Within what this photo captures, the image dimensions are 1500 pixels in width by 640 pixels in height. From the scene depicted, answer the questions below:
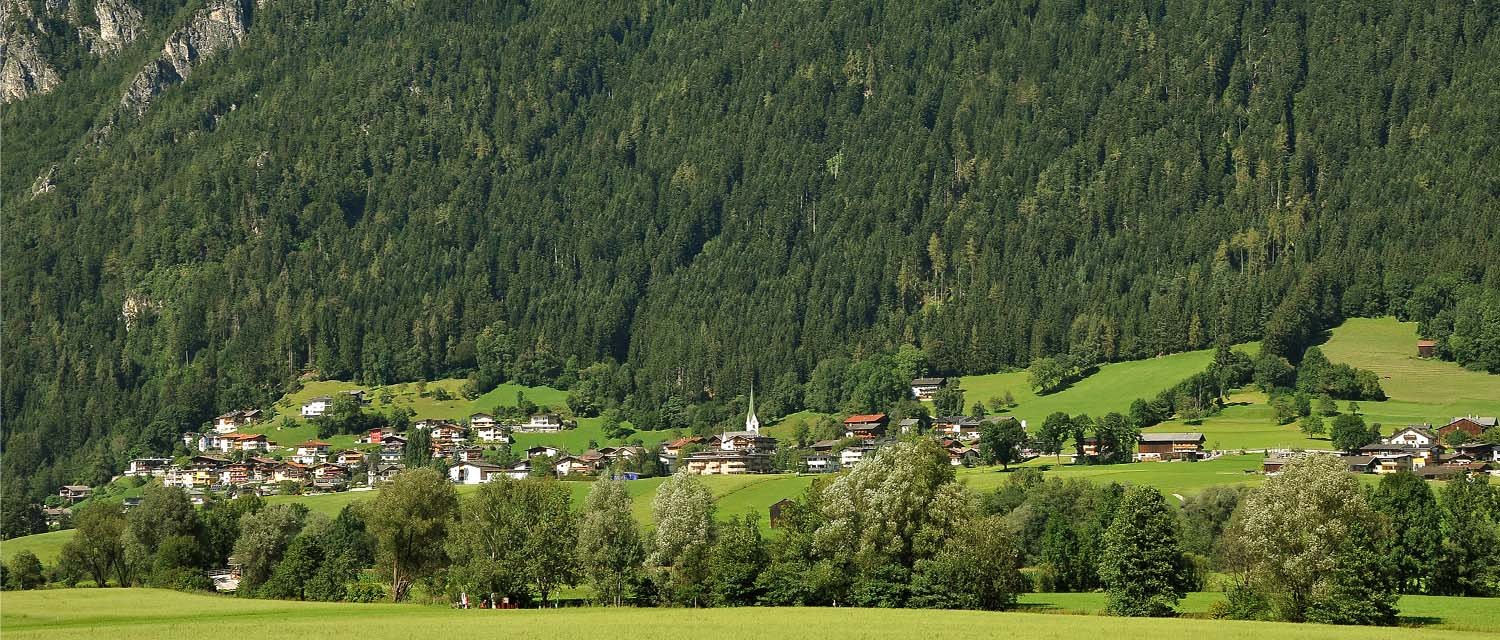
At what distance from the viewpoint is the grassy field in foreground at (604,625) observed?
7175 cm

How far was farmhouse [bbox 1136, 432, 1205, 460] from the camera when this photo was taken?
175875mm

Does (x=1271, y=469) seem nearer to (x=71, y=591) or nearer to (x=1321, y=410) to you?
(x=1321, y=410)

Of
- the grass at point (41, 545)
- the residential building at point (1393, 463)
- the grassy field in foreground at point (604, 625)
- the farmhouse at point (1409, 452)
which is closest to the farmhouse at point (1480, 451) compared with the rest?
the farmhouse at point (1409, 452)

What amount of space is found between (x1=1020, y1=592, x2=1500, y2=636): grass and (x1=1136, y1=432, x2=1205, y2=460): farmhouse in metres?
76.3

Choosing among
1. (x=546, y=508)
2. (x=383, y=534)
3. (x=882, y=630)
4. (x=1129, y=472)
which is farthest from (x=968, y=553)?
(x=1129, y=472)

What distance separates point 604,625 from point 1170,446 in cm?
11295

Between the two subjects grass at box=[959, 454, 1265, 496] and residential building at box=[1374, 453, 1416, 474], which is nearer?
grass at box=[959, 454, 1265, 496]

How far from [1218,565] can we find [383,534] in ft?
177

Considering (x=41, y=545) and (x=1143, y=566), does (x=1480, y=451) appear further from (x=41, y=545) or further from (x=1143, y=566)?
(x=41, y=545)

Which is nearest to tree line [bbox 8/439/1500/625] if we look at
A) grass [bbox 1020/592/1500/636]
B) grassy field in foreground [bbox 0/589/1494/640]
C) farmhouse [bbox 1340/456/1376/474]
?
grass [bbox 1020/592/1500/636]

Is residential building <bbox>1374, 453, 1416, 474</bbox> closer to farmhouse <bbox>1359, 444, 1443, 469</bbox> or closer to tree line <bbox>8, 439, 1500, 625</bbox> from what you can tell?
farmhouse <bbox>1359, 444, 1443, 469</bbox>

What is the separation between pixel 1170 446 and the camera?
586 ft

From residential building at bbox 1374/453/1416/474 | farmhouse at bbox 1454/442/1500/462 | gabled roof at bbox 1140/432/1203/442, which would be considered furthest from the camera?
gabled roof at bbox 1140/432/1203/442

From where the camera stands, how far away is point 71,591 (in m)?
116
